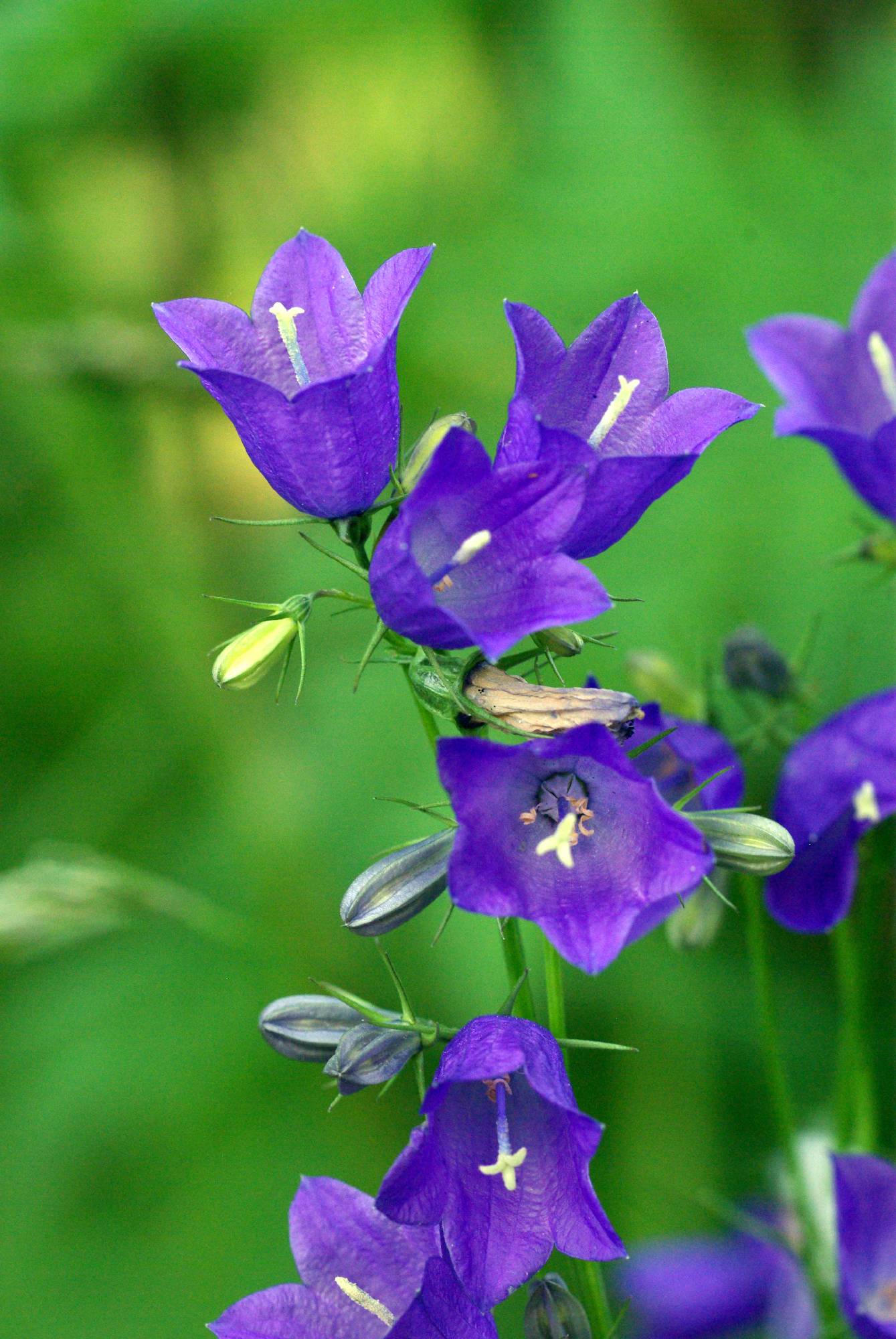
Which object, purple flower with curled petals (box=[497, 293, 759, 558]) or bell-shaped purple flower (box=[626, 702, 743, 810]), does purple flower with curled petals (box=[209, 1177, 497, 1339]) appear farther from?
purple flower with curled petals (box=[497, 293, 759, 558])

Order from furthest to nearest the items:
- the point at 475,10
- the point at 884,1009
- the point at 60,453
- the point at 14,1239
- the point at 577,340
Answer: the point at 475,10
the point at 60,453
the point at 14,1239
the point at 884,1009
the point at 577,340

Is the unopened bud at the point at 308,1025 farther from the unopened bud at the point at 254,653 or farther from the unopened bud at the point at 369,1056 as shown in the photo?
the unopened bud at the point at 254,653

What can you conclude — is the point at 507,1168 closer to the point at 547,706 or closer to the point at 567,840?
the point at 567,840

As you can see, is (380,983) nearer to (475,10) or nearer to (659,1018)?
(659,1018)

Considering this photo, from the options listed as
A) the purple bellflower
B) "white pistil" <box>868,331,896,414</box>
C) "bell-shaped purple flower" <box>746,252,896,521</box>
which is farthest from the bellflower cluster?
the purple bellflower

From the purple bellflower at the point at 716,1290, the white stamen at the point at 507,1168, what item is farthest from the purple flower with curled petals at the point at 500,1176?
the purple bellflower at the point at 716,1290

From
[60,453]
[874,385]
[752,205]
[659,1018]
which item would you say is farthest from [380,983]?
[752,205]

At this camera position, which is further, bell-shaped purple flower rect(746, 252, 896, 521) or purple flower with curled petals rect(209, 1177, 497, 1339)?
bell-shaped purple flower rect(746, 252, 896, 521)
